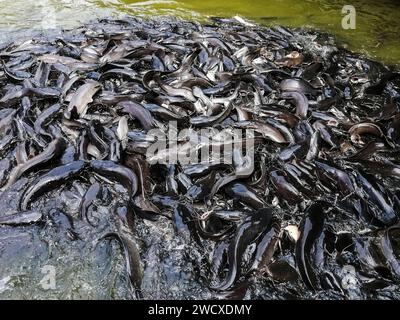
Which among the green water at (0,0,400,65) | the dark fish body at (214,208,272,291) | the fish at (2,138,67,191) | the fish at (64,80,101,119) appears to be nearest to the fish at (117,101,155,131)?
the fish at (64,80,101,119)

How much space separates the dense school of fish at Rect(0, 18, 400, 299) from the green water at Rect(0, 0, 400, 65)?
1612 millimetres

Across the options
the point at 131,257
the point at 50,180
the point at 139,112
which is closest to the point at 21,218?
the point at 50,180

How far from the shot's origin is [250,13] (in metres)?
9.02

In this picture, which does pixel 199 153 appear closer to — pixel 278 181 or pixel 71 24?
pixel 278 181

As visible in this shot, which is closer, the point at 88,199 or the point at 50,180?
the point at 88,199

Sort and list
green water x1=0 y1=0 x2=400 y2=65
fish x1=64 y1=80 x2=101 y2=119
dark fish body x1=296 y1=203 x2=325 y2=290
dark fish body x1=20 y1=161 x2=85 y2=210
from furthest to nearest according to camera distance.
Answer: green water x1=0 y1=0 x2=400 y2=65 → fish x1=64 y1=80 x2=101 y2=119 → dark fish body x1=20 y1=161 x2=85 y2=210 → dark fish body x1=296 y1=203 x2=325 y2=290

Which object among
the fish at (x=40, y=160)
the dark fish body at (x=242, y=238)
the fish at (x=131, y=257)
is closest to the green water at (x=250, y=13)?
the fish at (x=40, y=160)

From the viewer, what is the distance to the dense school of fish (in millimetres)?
3213

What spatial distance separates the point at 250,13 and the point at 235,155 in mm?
6091

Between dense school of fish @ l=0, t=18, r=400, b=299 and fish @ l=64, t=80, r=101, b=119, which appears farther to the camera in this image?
fish @ l=64, t=80, r=101, b=119

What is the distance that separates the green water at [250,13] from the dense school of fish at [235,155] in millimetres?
1612

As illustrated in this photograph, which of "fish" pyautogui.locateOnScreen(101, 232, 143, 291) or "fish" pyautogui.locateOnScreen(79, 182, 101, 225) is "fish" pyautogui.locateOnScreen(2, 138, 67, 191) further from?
"fish" pyautogui.locateOnScreen(101, 232, 143, 291)

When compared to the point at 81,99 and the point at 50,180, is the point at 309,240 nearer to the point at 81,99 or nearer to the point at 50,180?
the point at 50,180

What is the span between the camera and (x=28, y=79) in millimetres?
5500
